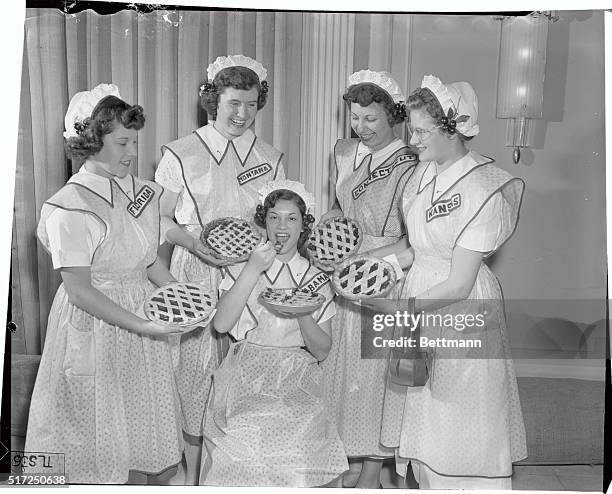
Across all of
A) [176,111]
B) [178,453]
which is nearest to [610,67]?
[176,111]

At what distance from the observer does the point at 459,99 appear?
94.7 inches

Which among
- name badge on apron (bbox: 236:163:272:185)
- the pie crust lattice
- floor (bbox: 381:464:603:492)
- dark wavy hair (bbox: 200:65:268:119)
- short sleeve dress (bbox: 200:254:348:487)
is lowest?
floor (bbox: 381:464:603:492)

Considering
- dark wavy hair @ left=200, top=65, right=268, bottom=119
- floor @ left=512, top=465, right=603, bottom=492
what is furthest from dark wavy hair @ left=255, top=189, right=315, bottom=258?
floor @ left=512, top=465, right=603, bottom=492

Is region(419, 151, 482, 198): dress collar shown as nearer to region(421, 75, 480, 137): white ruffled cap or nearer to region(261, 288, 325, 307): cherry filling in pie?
region(421, 75, 480, 137): white ruffled cap

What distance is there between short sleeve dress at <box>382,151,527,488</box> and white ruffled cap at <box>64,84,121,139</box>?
0.86 metres

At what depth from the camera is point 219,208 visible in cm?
245

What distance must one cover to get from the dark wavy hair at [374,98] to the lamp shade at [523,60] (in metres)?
0.29

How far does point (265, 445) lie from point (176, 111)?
949 mm

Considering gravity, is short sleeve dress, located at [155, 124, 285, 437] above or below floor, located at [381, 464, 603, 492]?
above

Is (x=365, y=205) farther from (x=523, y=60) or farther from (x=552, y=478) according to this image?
(x=552, y=478)

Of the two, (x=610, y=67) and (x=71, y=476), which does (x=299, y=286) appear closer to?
(x=71, y=476)

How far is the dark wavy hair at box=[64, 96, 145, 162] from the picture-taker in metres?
2.41

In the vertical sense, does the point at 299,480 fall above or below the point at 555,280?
below

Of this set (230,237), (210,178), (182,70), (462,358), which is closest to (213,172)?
(210,178)
